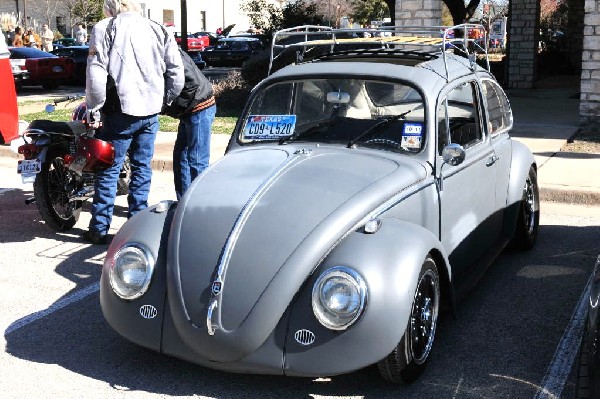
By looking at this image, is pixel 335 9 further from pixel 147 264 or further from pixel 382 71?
pixel 147 264

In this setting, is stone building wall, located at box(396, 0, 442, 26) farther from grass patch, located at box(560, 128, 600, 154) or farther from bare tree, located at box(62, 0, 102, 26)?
bare tree, located at box(62, 0, 102, 26)

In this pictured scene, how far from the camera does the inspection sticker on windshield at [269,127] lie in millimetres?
5586

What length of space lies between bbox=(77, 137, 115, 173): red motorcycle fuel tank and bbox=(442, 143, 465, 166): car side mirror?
116 inches

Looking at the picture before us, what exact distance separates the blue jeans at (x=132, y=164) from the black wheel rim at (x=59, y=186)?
0.70 meters

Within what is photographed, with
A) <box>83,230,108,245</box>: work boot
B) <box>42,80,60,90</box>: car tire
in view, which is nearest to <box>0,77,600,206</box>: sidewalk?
<box>83,230,108,245</box>: work boot

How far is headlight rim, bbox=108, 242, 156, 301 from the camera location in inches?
177

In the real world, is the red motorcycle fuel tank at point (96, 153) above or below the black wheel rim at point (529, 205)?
above

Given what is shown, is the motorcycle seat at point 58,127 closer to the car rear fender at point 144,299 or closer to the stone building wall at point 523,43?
the car rear fender at point 144,299

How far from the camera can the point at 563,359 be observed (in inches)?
189

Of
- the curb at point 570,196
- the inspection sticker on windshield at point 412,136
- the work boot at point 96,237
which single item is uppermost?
the inspection sticker on windshield at point 412,136

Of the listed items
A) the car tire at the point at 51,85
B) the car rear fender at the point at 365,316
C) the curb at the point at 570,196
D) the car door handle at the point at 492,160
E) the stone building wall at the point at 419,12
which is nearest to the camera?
the car rear fender at the point at 365,316

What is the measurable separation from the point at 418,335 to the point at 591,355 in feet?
4.18

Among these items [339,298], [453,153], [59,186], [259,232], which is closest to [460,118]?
[453,153]

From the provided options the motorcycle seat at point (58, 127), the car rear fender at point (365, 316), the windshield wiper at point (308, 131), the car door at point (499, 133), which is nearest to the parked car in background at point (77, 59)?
the motorcycle seat at point (58, 127)
